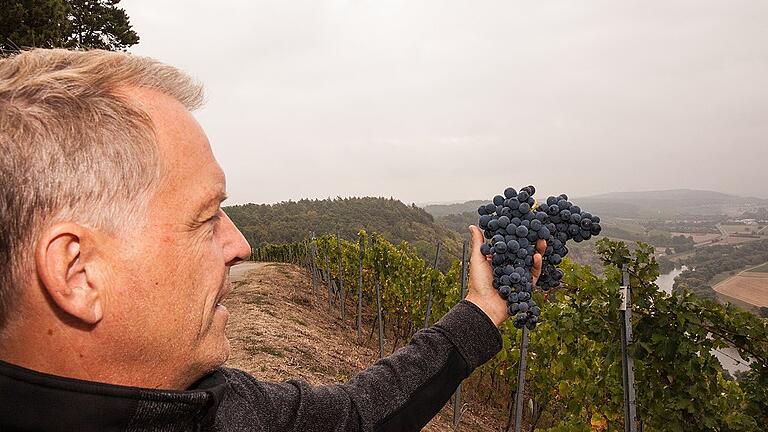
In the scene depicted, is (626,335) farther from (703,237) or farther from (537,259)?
(703,237)

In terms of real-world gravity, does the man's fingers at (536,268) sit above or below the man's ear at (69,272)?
below

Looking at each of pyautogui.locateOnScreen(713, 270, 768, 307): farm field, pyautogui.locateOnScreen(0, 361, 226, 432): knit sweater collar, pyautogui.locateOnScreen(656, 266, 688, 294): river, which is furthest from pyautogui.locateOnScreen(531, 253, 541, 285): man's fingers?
pyautogui.locateOnScreen(713, 270, 768, 307): farm field

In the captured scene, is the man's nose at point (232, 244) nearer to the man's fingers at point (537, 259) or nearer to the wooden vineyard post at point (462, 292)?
the man's fingers at point (537, 259)

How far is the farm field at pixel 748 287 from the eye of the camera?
66.6 ft

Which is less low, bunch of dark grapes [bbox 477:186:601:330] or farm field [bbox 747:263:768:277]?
bunch of dark grapes [bbox 477:186:601:330]

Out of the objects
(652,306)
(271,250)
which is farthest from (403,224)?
(652,306)

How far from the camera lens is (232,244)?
50.6 inches

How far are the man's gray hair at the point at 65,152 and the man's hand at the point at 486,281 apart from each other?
53.2 inches

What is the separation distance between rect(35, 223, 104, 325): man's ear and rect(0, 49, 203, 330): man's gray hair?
0.02 metres

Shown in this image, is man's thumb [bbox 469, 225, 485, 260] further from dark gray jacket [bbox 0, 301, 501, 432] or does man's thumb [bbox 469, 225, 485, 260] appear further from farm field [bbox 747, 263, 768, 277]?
farm field [bbox 747, 263, 768, 277]

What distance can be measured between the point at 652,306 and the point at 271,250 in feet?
138

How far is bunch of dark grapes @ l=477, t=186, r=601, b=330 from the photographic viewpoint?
6.06 ft

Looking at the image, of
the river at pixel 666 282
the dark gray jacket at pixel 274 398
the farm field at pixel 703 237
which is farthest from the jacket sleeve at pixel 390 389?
the farm field at pixel 703 237

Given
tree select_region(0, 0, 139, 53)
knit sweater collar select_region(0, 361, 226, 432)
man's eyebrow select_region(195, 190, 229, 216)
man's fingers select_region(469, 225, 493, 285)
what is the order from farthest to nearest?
tree select_region(0, 0, 139, 53) < man's fingers select_region(469, 225, 493, 285) < man's eyebrow select_region(195, 190, 229, 216) < knit sweater collar select_region(0, 361, 226, 432)
